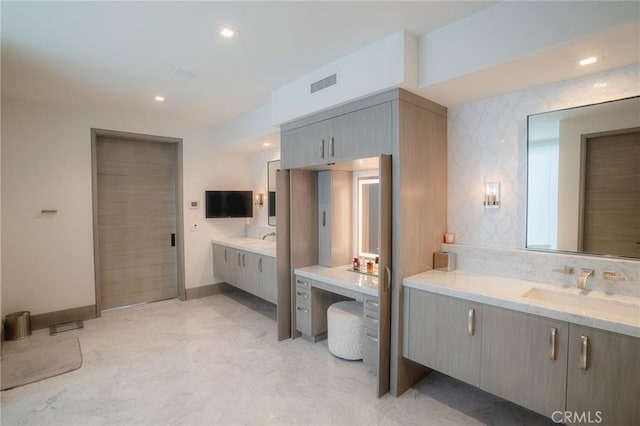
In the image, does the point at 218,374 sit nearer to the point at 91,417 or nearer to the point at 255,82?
the point at 91,417

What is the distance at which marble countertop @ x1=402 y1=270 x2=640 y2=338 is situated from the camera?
5.59 ft

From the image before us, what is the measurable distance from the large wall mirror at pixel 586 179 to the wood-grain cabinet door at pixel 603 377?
2.54 feet

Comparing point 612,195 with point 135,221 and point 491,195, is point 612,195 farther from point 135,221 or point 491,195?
point 135,221

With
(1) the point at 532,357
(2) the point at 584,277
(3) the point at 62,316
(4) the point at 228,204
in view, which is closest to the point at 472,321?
(1) the point at 532,357

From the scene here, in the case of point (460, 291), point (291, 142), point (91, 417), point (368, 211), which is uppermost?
point (291, 142)

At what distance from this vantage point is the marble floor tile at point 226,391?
2.29 metres

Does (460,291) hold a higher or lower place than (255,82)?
lower

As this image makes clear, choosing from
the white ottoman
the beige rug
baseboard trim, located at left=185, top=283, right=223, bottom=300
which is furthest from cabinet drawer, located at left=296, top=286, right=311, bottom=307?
baseboard trim, located at left=185, top=283, right=223, bottom=300

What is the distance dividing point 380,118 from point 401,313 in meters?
1.58

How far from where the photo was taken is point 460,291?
2.22 metres

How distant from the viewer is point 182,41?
8.21ft

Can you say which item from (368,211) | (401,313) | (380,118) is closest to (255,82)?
(380,118)

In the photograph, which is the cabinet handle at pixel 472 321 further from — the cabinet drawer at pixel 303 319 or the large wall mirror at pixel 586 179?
the cabinet drawer at pixel 303 319

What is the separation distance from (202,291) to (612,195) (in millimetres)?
5129
